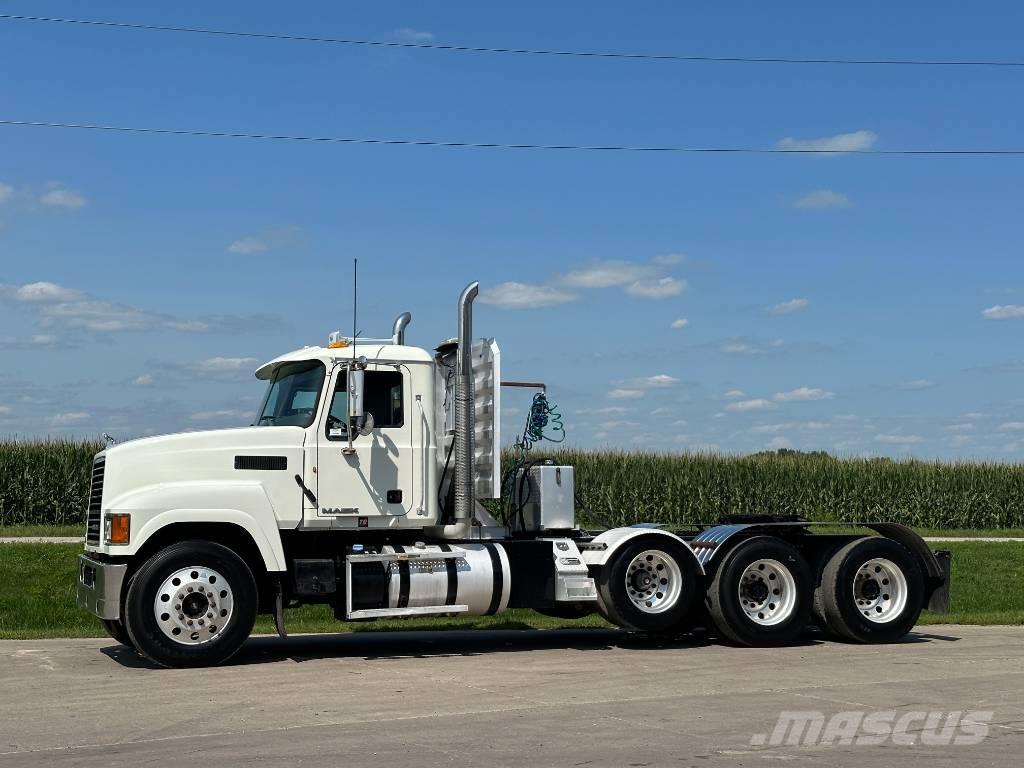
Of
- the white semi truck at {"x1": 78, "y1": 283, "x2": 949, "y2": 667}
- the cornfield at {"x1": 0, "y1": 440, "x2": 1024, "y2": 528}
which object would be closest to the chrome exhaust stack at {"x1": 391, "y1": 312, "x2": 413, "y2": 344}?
the white semi truck at {"x1": 78, "y1": 283, "x2": 949, "y2": 667}

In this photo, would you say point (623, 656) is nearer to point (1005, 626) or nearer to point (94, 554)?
point (94, 554)

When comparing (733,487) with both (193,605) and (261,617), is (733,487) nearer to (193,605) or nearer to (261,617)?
(261,617)

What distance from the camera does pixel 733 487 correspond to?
1689 inches

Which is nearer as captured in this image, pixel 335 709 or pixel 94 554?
pixel 335 709

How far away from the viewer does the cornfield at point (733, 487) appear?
3925 cm

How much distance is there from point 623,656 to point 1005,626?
6.92 metres

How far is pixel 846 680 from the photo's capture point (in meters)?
12.2

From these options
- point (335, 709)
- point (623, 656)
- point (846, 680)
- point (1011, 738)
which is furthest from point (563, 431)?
point (1011, 738)

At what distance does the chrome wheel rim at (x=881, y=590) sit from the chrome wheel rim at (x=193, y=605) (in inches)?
293

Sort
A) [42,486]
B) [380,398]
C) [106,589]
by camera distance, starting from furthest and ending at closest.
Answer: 1. [42,486]
2. [380,398]
3. [106,589]

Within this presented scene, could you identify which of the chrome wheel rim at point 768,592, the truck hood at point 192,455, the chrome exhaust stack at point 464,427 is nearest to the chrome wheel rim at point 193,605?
the truck hood at point 192,455

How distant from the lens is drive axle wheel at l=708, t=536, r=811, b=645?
1488cm

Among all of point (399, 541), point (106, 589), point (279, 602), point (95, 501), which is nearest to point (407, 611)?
point (399, 541)

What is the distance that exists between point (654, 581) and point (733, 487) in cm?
2850
